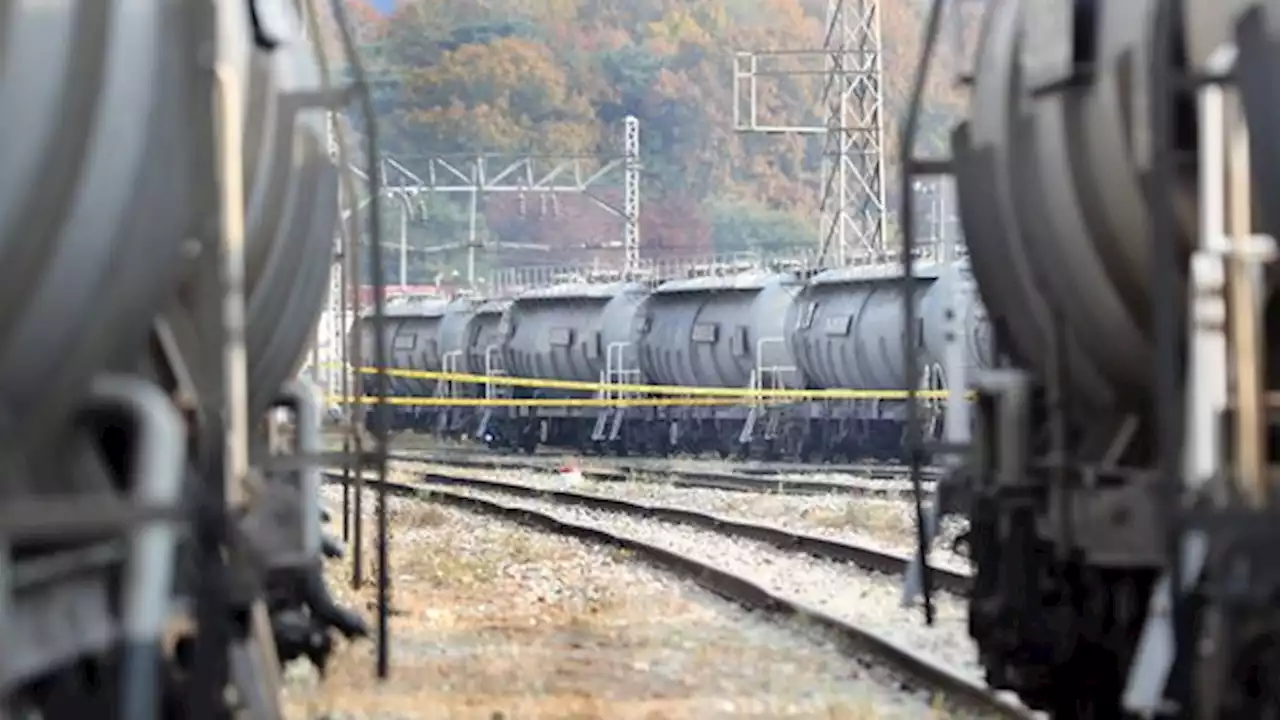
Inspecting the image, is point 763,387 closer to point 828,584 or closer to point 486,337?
point 486,337

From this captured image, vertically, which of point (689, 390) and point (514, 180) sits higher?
point (514, 180)

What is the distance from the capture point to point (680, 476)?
2706 cm

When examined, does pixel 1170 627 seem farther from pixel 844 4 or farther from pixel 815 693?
pixel 844 4

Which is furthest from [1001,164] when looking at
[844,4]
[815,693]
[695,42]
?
[695,42]

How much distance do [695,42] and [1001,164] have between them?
256 ft

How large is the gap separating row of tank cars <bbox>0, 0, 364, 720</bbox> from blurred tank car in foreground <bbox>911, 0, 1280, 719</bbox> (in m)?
2.23

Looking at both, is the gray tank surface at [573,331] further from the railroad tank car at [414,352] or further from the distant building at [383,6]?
the distant building at [383,6]

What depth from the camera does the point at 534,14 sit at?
85.9 meters

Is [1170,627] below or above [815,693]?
above

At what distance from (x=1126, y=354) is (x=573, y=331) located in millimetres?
32180

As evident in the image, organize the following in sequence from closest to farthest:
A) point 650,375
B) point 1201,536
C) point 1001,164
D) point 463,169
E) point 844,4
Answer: point 1201,536 < point 1001,164 < point 650,375 < point 844,4 < point 463,169

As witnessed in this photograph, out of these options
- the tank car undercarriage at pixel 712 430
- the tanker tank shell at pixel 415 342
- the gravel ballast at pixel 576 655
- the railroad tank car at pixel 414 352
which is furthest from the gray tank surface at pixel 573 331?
the gravel ballast at pixel 576 655

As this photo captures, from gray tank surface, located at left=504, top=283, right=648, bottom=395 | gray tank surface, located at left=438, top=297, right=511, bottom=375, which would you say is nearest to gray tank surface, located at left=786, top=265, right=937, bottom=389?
gray tank surface, located at left=504, top=283, right=648, bottom=395

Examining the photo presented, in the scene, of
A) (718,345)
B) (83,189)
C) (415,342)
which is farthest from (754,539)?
(415,342)
